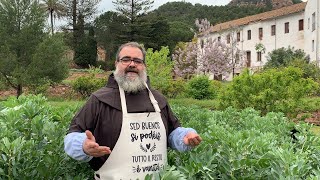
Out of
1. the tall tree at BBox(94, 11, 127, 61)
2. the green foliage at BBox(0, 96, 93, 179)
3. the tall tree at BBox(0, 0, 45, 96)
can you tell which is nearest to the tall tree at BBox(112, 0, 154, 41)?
the tall tree at BBox(94, 11, 127, 61)

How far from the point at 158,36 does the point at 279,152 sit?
4654 cm

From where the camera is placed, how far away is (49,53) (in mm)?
23328

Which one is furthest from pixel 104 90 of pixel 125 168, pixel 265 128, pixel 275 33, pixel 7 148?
pixel 275 33

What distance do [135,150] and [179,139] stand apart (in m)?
0.33

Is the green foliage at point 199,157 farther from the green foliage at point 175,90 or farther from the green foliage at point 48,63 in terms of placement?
the green foliage at point 48,63

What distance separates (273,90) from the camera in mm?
9750

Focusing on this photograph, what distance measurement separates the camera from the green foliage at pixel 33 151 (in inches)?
101

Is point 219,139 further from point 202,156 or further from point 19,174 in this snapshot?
point 19,174

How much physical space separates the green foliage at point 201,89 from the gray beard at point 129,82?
19.6 metres

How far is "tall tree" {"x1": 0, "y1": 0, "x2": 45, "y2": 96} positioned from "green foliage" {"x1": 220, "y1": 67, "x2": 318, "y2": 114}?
1593 centimetres

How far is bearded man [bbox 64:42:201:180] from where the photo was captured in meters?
2.69

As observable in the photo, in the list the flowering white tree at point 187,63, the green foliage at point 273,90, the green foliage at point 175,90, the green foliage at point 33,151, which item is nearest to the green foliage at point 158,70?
the green foliage at point 175,90

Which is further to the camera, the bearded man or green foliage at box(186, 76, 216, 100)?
green foliage at box(186, 76, 216, 100)

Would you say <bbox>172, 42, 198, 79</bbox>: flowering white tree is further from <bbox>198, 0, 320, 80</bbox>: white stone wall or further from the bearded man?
the bearded man
